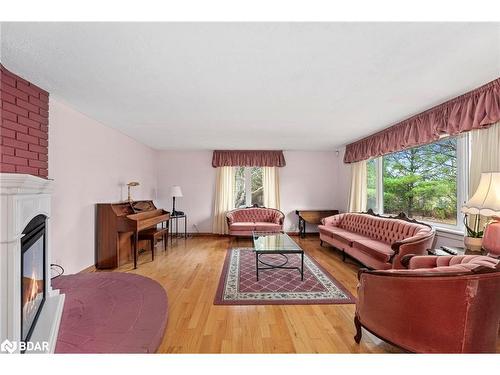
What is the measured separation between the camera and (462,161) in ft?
9.69

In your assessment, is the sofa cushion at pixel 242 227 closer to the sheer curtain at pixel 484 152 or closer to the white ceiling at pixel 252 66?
the white ceiling at pixel 252 66

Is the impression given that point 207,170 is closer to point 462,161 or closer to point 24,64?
point 24,64

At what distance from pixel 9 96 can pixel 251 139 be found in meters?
3.43

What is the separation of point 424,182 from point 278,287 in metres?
2.86

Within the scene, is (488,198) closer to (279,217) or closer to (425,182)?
(425,182)

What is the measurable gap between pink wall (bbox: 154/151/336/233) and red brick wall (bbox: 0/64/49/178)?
3635 millimetres

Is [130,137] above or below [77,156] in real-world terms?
above

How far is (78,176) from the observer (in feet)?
10.2

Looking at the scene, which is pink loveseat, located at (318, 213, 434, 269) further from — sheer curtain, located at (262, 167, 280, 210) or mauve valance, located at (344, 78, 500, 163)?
sheer curtain, located at (262, 167, 280, 210)

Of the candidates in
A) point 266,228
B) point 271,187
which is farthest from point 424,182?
point 271,187

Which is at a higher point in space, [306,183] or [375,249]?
[306,183]
